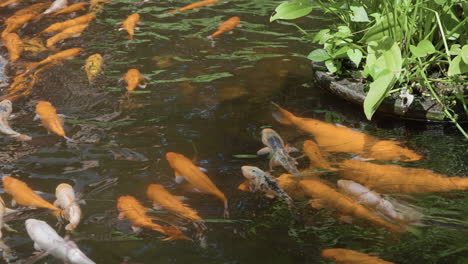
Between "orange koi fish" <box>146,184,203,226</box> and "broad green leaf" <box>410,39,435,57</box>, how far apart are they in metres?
1.80

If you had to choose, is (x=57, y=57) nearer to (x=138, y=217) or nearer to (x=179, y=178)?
(x=179, y=178)

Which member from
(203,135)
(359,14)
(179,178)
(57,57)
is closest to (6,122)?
(57,57)

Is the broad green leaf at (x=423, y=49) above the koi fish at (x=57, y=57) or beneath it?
above

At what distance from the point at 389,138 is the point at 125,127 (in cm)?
185

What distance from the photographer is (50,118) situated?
4.51 m

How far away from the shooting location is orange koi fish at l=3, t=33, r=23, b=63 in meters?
5.89

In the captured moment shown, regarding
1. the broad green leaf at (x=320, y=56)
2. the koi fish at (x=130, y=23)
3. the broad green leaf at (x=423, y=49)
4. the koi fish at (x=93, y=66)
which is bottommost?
the koi fish at (x=93, y=66)

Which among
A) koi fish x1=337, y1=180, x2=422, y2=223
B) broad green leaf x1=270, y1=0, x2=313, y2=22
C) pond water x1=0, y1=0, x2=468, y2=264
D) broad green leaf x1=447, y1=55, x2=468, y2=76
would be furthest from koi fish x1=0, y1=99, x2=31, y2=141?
broad green leaf x1=447, y1=55, x2=468, y2=76

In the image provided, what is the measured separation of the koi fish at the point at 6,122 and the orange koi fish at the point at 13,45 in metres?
1.25

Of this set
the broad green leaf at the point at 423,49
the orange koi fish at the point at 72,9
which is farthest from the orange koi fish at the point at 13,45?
the broad green leaf at the point at 423,49

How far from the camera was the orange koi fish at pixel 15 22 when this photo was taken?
655 cm

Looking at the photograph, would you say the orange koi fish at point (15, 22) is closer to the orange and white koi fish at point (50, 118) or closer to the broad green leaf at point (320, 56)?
the orange and white koi fish at point (50, 118)

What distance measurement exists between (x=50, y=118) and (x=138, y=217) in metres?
1.48

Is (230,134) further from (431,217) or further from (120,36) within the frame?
(120,36)
